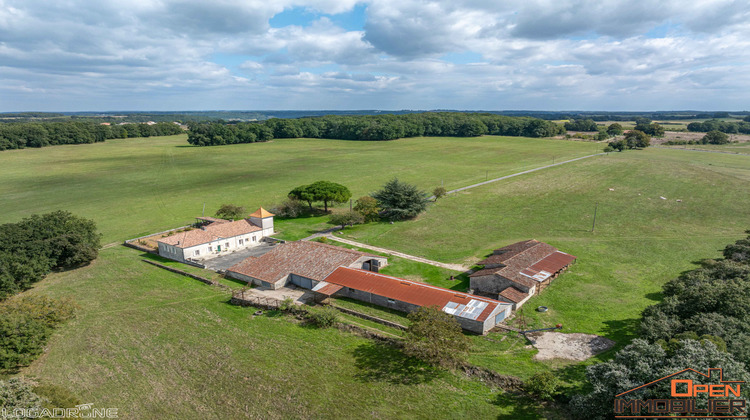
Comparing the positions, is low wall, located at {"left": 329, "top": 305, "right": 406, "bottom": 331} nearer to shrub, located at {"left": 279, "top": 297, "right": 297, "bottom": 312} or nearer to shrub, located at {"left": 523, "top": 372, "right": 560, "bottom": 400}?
shrub, located at {"left": 279, "top": 297, "right": 297, "bottom": 312}

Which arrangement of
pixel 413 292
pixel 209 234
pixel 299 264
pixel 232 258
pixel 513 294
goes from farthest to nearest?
pixel 209 234, pixel 232 258, pixel 299 264, pixel 413 292, pixel 513 294

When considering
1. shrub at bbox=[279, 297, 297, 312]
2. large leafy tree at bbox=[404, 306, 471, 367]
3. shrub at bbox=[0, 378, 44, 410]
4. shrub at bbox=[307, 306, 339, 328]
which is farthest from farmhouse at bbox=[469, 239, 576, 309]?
shrub at bbox=[0, 378, 44, 410]

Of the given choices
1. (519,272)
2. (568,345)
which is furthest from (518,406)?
(519,272)

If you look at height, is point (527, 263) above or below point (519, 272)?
above

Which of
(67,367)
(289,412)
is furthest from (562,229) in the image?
(67,367)

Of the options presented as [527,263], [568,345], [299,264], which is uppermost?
[527,263]

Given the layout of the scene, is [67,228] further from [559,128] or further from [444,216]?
[559,128]

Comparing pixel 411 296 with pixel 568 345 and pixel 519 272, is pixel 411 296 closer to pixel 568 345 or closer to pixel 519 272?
pixel 519 272
